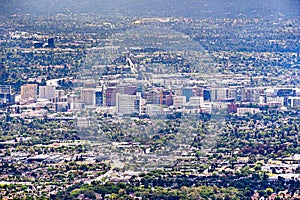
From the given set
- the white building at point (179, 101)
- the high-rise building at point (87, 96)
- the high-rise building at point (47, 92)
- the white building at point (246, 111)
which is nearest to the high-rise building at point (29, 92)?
the high-rise building at point (47, 92)

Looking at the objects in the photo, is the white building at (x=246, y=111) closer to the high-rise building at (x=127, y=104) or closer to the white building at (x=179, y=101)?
the white building at (x=179, y=101)

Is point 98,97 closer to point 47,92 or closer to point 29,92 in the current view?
point 47,92

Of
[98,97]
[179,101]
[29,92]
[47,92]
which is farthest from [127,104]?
[29,92]

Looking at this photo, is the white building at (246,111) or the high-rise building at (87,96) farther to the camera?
the white building at (246,111)

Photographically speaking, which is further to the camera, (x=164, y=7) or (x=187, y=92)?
(x=164, y=7)

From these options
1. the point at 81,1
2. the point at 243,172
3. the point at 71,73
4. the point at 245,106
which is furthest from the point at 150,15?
the point at 243,172

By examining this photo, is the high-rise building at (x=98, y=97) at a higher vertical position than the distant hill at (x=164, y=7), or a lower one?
lower
